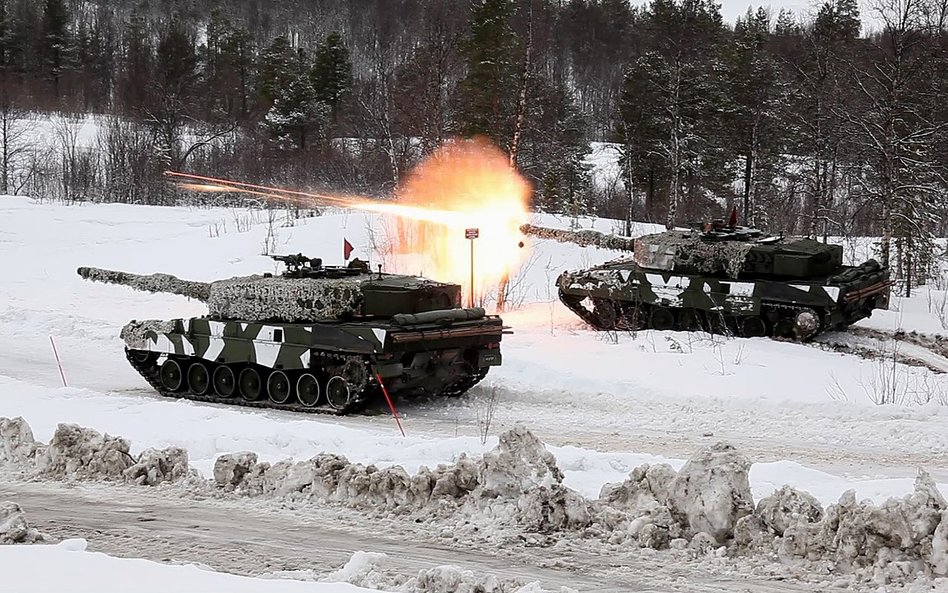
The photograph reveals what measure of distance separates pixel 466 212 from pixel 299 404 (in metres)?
11.0

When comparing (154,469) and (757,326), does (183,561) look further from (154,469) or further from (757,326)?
(757,326)

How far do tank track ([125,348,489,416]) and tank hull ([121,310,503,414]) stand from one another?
0.7 inches

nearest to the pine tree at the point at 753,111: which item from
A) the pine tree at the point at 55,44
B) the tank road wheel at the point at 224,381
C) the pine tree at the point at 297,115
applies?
the pine tree at the point at 297,115

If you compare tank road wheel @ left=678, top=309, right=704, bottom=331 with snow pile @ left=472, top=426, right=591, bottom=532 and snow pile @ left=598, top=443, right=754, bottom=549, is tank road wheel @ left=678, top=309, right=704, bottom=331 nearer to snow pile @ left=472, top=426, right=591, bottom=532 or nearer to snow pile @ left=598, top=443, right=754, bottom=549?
snow pile @ left=472, top=426, right=591, bottom=532

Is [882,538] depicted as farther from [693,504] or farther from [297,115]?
[297,115]

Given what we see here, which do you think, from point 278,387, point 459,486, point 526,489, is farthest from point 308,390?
point 526,489

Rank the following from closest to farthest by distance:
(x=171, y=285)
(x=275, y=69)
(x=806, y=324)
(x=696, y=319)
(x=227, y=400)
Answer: (x=227, y=400), (x=171, y=285), (x=806, y=324), (x=696, y=319), (x=275, y=69)

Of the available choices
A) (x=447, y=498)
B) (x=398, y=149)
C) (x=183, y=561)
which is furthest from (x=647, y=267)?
(x=398, y=149)

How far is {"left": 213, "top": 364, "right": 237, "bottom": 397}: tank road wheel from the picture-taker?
16297mm

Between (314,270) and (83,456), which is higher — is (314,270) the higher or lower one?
the higher one

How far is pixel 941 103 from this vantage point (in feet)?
94.6

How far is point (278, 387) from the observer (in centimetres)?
1582

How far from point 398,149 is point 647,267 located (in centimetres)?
1798

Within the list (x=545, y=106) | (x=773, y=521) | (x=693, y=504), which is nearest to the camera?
(x=773, y=521)
